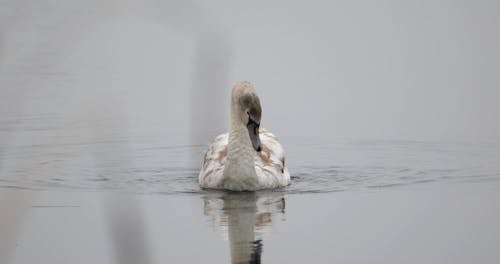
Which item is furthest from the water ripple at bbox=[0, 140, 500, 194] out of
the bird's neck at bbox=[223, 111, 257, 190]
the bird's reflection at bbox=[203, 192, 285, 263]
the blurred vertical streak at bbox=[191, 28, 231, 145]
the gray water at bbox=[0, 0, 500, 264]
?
the blurred vertical streak at bbox=[191, 28, 231, 145]

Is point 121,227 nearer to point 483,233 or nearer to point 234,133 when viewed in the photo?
point 483,233

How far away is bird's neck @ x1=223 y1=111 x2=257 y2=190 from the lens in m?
12.4

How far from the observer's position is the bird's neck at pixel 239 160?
1238 cm

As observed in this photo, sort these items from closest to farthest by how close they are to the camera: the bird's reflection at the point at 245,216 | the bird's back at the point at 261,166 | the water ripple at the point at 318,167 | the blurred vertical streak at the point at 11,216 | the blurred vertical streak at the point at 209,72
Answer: the blurred vertical streak at the point at 11,216 → the blurred vertical streak at the point at 209,72 → the bird's reflection at the point at 245,216 → the bird's back at the point at 261,166 → the water ripple at the point at 318,167

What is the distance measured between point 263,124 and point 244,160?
6356mm

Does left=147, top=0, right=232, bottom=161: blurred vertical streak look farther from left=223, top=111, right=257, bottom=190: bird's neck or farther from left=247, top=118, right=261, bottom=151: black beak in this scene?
left=247, top=118, right=261, bottom=151: black beak

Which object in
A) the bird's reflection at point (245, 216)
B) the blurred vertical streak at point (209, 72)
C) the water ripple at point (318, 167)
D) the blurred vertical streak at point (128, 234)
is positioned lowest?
the bird's reflection at point (245, 216)

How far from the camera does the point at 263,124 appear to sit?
18.9 m

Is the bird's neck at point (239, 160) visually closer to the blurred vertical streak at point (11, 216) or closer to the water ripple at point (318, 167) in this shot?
the water ripple at point (318, 167)

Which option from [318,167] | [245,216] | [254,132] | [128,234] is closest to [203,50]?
[128,234]

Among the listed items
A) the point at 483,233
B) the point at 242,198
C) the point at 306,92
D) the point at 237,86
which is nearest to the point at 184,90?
the point at 306,92

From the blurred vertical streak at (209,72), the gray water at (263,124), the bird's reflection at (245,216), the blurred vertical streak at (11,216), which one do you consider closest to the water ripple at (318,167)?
the gray water at (263,124)

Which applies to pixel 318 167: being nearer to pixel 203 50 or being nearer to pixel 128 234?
pixel 128 234

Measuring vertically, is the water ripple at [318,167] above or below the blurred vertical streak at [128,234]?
below
